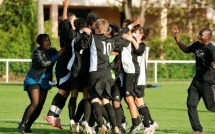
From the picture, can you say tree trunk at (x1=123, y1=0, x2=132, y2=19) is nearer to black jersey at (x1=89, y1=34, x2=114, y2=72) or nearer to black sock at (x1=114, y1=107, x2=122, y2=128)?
black sock at (x1=114, y1=107, x2=122, y2=128)

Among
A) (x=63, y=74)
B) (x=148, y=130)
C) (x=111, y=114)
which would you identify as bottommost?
(x=148, y=130)

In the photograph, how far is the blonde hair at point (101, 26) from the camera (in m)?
13.7

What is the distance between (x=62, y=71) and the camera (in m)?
14.9

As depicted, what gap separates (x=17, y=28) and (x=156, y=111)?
16.4m

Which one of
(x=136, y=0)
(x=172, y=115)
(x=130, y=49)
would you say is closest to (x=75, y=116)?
(x=130, y=49)

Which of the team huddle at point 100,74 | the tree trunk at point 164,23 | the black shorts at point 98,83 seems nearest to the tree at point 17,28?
the tree trunk at point 164,23

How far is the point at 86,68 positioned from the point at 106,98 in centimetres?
63

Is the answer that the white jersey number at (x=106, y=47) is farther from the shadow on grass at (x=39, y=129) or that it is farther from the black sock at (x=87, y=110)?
the shadow on grass at (x=39, y=129)

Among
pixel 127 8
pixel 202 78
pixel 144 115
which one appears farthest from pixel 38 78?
pixel 127 8

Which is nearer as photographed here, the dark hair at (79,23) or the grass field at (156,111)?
the dark hair at (79,23)

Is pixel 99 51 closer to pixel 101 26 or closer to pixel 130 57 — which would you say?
pixel 101 26

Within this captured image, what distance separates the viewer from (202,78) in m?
15.2

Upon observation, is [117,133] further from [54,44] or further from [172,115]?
[54,44]

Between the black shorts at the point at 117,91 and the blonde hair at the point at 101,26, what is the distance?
1.32m
